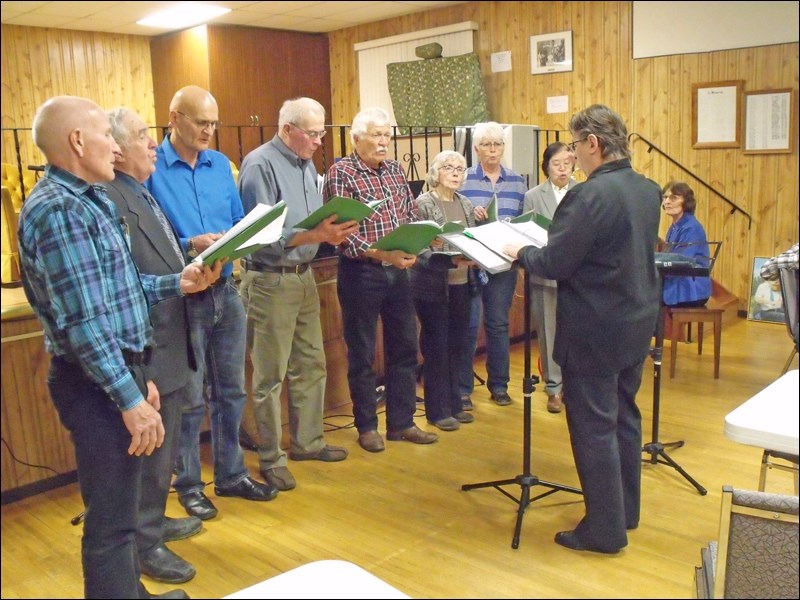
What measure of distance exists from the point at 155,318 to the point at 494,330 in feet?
6.90

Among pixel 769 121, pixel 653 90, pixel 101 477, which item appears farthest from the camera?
pixel 653 90

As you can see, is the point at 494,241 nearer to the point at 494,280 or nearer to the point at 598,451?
the point at 598,451

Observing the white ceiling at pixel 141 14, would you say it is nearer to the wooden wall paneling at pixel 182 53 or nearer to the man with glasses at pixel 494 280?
the wooden wall paneling at pixel 182 53

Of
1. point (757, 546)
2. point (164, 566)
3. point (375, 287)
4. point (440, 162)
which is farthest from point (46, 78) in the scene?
point (757, 546)

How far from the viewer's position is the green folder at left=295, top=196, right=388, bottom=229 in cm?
242

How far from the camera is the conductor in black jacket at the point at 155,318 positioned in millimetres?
1955

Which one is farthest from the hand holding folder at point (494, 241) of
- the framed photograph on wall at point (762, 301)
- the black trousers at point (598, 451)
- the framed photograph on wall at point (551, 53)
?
the framed photograph on wall at point (551, 53)

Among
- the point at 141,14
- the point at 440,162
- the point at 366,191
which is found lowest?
the point at 366,191

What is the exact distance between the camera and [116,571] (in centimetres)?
162

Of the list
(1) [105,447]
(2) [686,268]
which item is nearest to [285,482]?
(1) [105,447]

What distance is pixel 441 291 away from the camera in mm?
3305

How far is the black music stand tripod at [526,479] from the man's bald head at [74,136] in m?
1.35

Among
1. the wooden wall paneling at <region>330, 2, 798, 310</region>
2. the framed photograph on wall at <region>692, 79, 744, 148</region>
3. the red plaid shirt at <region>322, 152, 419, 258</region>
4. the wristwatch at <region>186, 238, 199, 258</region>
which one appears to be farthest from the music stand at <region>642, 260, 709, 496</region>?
the framed photograph on wall at <region>692, 79, 744, 148</region>

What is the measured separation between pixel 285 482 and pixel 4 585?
111 centimetres
